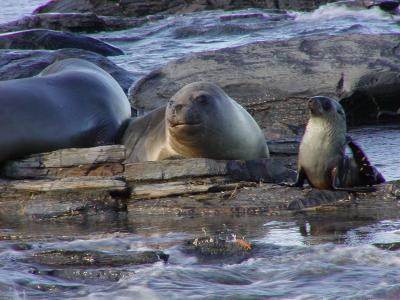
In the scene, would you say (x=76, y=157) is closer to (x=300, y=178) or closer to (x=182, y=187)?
(x=182, y=187)

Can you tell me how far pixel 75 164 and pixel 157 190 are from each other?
808 millimetres

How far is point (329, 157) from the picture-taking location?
24.6 feet

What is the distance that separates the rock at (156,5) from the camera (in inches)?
1172

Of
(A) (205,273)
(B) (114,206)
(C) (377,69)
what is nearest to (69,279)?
(A) (205,273)

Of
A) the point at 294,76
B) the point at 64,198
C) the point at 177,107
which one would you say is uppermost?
the point at 177,107

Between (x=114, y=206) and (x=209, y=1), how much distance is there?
2349 cm

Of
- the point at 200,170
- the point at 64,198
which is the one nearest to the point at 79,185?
the point at 64,198

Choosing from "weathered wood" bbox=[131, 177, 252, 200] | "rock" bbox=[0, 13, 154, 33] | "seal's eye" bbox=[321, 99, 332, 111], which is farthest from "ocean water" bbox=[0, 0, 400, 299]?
"rock" bbox=[0, 13, 154, 33]

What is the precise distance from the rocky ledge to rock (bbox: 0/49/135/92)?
18.5ft

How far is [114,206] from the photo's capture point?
7.35 meters

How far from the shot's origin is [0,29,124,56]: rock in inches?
719

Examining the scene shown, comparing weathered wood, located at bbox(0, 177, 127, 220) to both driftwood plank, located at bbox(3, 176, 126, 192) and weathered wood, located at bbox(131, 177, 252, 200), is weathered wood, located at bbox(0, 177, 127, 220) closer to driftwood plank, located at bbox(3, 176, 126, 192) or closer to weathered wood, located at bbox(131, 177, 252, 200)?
driftwood plank, located at bbox(3, 176, 126, 192)

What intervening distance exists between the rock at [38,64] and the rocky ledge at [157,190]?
5.65 m

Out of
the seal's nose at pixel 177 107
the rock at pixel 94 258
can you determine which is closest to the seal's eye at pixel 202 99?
the seal's nose at pixel 177 107
